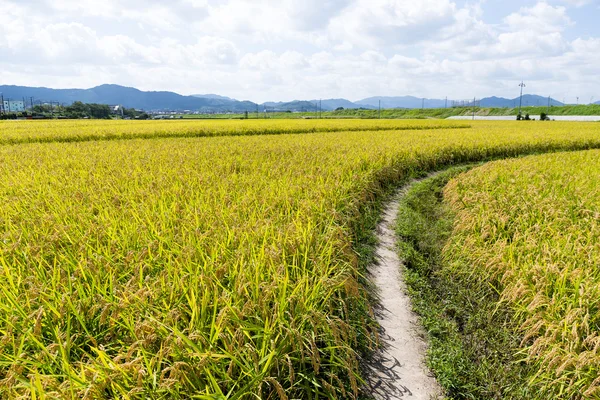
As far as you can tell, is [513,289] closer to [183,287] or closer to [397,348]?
[397,348]

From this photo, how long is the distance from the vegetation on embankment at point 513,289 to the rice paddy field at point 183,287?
136 mm

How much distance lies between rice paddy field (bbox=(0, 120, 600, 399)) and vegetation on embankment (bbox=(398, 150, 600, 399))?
136 mm

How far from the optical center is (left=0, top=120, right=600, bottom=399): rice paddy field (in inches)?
73.4

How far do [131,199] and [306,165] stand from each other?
3885 mm

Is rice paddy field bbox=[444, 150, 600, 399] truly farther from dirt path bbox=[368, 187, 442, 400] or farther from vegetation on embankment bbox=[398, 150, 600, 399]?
dirt path bbox=[368, 187, 442, 400]

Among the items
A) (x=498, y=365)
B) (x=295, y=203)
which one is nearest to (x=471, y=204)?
(x=295, y=203)

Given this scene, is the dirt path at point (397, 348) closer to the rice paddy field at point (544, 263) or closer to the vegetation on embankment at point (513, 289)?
the vegetation on embankment at point (513, 289)

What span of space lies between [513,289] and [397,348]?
1.18 meters

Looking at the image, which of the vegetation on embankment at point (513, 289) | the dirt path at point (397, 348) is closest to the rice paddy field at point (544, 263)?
the vegetation on embankment at point (513, 289)

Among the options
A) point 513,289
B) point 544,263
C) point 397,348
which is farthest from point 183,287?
point 544,263

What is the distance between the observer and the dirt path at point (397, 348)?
2574 mm

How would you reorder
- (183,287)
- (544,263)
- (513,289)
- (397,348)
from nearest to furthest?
(183,287) < (397,348) < (513,289) < (544,263)

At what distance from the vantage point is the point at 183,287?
229 cm

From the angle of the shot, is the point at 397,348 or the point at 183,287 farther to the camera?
the point at 397,348
